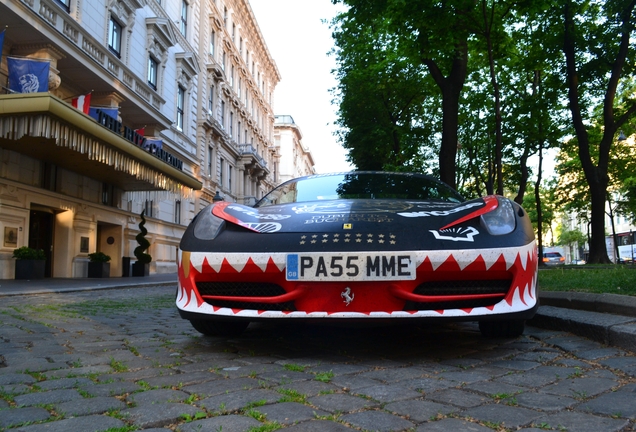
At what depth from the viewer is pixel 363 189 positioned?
4477 mm

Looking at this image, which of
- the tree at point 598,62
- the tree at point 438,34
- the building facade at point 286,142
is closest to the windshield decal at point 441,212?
the tree at point 438,34

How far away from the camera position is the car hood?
305 centimetres

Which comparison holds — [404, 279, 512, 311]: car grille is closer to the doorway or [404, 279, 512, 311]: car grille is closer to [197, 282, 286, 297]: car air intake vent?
[197, 282, 286, 297]: car air intake vent

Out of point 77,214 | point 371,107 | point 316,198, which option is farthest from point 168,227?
point 316,198

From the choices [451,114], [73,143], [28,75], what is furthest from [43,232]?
[451,114]

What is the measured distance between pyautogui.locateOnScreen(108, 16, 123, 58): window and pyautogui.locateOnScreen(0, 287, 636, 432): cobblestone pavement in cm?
1624

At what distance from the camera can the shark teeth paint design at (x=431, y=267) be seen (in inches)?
111

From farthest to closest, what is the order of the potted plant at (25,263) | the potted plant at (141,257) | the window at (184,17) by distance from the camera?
the window at (184,17) < the potted plant at (141,257) < the potted plant at (25,263)

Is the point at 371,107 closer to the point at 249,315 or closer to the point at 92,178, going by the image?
the point at 92,178

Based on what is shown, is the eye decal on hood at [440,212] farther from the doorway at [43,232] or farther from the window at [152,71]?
the window at [152,71]

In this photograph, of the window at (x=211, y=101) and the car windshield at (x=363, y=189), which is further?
the window at (x=211, y=101)

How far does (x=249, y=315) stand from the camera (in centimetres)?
294

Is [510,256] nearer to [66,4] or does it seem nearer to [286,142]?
[66,4]

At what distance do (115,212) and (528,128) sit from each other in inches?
607
